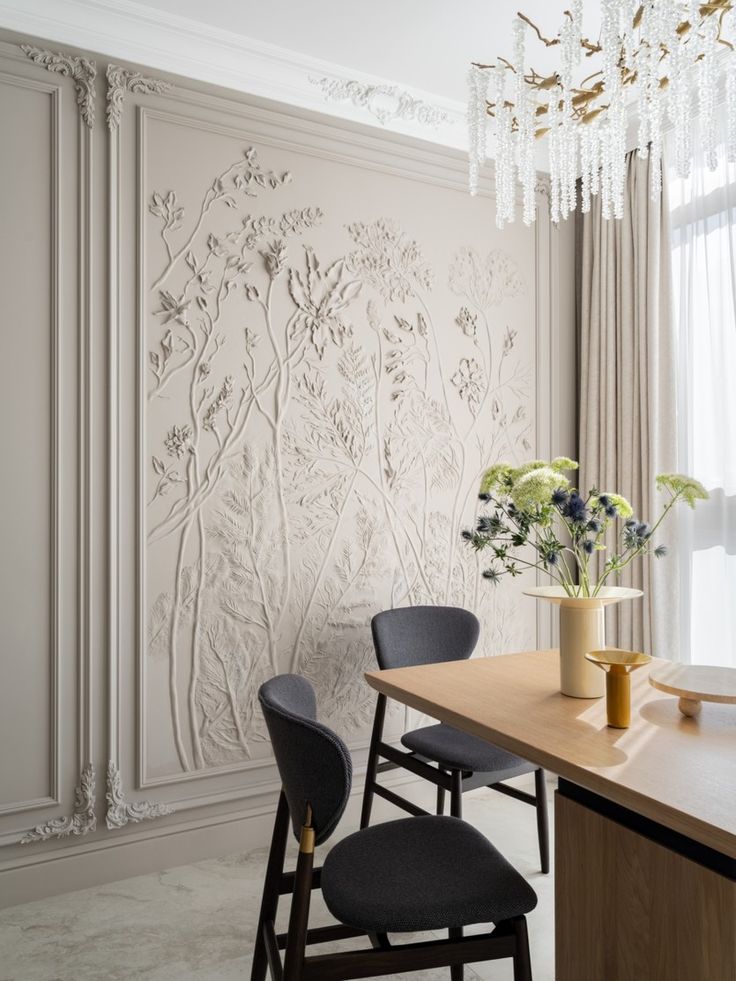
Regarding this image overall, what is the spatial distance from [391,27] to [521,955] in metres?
2.88

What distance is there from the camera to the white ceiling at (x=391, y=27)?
2.61m

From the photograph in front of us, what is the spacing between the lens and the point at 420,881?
60.7 inches

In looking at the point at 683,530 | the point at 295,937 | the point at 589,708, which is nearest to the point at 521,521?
the point at 589,708

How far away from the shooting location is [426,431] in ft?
10.8

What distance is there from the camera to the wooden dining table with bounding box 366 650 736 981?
1293 millimetres

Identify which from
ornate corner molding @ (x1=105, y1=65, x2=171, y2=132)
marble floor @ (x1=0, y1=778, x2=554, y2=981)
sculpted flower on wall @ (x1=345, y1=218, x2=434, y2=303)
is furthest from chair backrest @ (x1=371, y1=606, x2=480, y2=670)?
ornate corner molding @ (x1=105, y1=65, x2=171, y2=132)

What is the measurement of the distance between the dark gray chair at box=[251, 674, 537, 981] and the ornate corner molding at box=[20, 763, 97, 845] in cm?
113

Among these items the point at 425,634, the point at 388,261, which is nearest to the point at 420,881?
the point at 425,634

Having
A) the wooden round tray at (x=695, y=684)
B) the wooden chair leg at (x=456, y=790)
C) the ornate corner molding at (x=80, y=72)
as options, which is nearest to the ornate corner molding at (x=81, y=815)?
the wooden chair leg at (x=456, y=790)

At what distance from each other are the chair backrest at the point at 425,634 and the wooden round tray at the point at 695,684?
111cm

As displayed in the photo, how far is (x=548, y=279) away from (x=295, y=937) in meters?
3.13

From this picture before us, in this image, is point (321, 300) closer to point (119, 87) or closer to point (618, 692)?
point (119, 87)

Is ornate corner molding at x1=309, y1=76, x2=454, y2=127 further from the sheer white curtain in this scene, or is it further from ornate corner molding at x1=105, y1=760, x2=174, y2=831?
ornate corner molding at x1=105, y1=760, x2=174, y2=831

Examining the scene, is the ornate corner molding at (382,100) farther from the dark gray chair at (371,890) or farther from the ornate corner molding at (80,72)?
the dark gray chair at (371,890)
